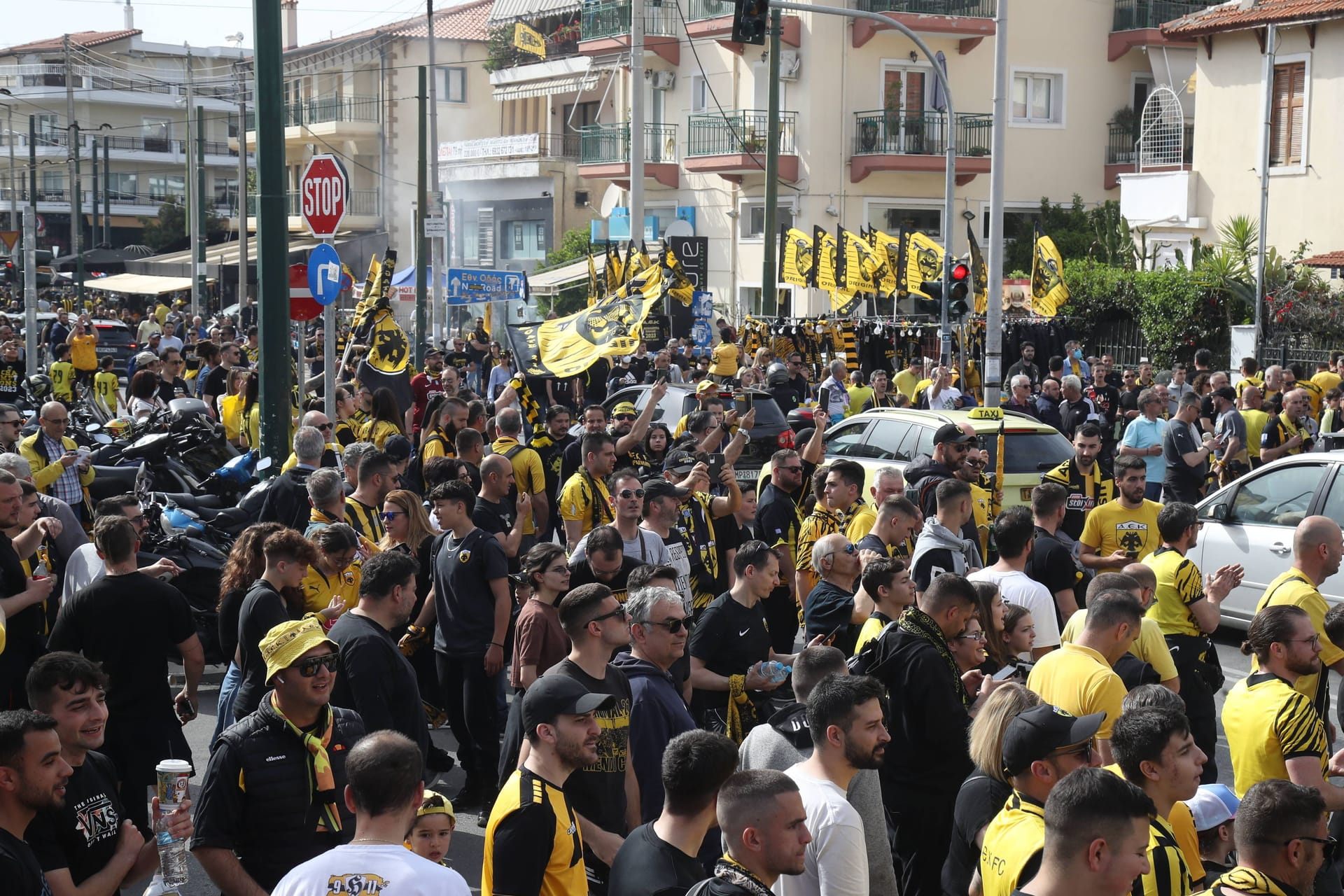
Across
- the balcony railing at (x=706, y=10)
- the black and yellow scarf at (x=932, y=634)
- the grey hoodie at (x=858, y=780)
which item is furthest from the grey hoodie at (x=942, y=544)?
the balcony railing at (x=706, y=10)

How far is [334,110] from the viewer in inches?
2446

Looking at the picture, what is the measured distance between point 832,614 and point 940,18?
103ft

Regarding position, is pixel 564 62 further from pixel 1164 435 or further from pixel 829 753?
pixel 829 753

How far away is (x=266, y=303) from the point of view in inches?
421

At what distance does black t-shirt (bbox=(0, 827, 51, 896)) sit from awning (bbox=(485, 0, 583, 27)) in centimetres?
4502

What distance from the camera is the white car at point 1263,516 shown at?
10.6m

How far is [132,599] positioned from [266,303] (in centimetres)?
457

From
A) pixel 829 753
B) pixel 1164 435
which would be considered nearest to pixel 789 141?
pixel 1164 435

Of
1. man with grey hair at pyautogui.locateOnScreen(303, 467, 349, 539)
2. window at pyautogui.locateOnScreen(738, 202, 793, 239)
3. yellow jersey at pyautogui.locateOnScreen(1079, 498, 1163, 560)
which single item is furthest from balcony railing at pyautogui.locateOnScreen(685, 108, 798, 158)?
man with grey hair at pyautogui.locateOnScreen(303, 467, 349, 539)

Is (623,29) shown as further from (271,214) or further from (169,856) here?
(169,856)

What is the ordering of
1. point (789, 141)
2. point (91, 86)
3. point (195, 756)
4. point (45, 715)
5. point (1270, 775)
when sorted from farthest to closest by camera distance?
point (91, 86), point (789, 141), point (195, 756), point (1270, 775), point (45, 715)

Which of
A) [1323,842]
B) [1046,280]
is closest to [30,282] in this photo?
[1046,280]

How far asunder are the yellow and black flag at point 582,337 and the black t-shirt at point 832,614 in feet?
31.7

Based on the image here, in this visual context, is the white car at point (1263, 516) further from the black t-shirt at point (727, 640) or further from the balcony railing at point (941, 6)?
the balcony railing at point (941, 6)
